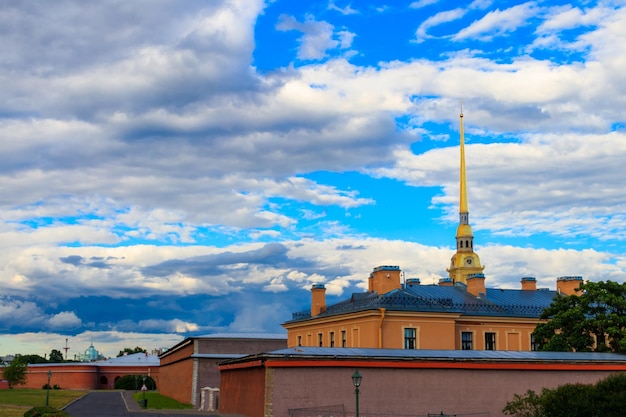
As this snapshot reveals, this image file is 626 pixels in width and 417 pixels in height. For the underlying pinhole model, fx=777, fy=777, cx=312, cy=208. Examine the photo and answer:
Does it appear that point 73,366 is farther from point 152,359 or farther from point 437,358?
point 437,358

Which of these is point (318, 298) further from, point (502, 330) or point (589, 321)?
point (589, 321)

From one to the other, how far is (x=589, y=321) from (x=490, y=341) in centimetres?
924

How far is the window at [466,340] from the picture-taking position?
183 ft

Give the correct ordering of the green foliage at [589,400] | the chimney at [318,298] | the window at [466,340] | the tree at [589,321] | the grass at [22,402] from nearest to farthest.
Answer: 1. the green foliage at [589,400]
2. the tree at [589,321]
3. the grass at [22,402]
4. the window at [466,340]
5. the chimney at [318,298]

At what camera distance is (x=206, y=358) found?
6744 centimetres

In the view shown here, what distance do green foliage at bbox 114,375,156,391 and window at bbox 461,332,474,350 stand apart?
75.3 m

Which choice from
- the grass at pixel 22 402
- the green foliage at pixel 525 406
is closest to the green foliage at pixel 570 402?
the green foliage at pixel 525 406

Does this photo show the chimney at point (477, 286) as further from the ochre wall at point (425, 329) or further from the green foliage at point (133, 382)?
the green foliage at point (133, 382)

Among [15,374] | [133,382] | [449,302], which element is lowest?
[133,382]

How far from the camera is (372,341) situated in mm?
52156

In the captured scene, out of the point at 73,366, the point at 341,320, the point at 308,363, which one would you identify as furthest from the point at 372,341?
the point at 73,366

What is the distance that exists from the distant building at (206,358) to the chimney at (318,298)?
7.31 m

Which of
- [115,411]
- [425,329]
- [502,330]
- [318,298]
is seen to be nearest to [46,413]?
[115,411]

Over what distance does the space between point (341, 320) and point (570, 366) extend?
2157 cm
